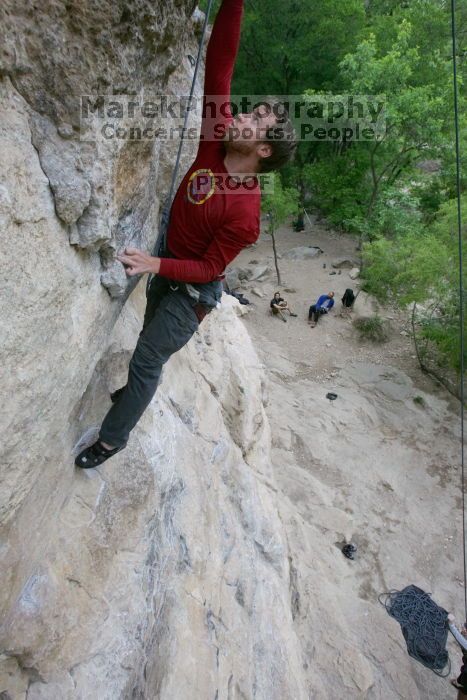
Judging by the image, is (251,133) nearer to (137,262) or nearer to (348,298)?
(137,262)

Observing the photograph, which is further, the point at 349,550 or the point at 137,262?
the point at 349,550

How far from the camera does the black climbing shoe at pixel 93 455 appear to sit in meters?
2.96

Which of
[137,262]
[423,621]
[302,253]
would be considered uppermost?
[137,262]

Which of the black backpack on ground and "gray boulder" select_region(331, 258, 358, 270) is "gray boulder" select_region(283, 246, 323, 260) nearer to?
"gray boulder" select_region(331, 258, 358, 270)

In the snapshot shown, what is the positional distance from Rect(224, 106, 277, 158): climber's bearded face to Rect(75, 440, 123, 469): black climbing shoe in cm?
202

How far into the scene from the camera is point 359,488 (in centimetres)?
940

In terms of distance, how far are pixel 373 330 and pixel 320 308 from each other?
180cm

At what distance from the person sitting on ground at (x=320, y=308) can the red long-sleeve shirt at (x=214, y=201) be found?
12.2 meters

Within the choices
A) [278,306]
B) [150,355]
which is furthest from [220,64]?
[278,306]

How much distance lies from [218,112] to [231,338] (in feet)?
16.4

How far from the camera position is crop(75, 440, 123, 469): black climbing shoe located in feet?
9.71

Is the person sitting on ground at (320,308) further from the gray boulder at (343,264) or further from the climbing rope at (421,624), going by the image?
the climbing rope at (421,624)

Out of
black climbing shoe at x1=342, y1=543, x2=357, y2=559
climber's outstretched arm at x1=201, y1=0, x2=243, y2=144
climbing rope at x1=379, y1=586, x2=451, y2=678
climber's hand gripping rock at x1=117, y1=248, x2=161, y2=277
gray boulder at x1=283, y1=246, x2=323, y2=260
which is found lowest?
climbing rope at x1=379, y1=586, x2=451, y2=678

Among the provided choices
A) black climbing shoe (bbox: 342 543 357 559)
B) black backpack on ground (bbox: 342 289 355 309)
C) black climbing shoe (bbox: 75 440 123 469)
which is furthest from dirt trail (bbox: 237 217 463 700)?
black climbing shoe (bbox: 75 440 123 469)
